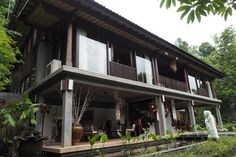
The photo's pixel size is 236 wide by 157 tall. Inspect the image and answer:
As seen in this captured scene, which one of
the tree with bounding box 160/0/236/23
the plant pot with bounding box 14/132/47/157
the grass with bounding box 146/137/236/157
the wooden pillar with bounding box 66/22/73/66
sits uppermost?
the wooden pillar with bounding box 66/22/73/66

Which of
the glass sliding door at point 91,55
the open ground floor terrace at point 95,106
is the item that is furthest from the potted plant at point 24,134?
the glass sliding door at point 91,55

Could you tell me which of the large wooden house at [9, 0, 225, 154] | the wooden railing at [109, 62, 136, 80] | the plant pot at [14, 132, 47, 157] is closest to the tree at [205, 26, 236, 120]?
the large wooden house at [9, 0, 225, 154]

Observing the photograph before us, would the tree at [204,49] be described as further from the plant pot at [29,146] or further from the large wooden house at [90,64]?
the plant pot at [29,146]

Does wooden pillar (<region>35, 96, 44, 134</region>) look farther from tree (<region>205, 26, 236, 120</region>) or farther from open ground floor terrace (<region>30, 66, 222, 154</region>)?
tree (<region>205, 26, 236, 120</region>)

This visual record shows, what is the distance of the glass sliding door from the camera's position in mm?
7676

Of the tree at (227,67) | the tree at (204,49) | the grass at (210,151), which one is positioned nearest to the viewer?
the grass at (210,151)

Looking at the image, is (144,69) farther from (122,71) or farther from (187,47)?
(187,47)

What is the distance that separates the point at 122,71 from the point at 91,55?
5.81 ft

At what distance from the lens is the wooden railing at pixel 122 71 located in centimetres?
858

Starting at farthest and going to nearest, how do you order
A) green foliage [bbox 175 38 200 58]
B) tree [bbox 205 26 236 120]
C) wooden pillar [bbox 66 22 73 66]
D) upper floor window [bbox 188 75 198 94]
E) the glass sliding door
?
green foliage [bbox 175 38 200 58]
tree [bbox 205 26 236 120]
upper floor window [bbox 188 75 198 94]
the glass sliding door
wooden pillar [bbox 66 22 73 66]

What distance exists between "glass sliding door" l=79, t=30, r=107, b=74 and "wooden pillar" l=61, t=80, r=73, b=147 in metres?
1.20

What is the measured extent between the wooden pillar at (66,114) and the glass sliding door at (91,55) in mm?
1199

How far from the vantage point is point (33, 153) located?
17.7 ft

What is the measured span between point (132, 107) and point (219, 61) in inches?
632
